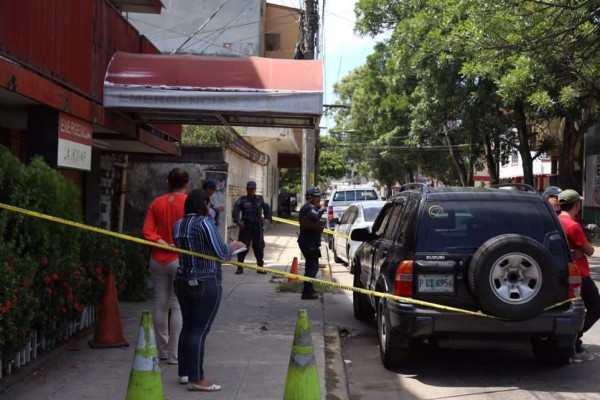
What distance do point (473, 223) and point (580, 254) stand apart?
1239 mm

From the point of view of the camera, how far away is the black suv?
5641 millimetres

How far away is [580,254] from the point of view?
6473 mm

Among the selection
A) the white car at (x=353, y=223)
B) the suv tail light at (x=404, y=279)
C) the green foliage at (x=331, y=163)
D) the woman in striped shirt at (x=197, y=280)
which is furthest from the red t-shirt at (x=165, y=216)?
the green foliage at (x=331, y=163)

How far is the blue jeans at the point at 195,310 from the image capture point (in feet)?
16.9

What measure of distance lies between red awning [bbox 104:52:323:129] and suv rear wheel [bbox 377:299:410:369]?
3230 millimetres

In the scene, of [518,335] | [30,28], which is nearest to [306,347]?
[518,335]

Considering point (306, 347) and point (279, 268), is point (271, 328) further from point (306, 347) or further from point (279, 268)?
point (279, 268)

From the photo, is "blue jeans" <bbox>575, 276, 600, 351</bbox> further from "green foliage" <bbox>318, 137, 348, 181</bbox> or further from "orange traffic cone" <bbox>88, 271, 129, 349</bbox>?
"green foliage" <bbox>318, 137, 348, 181</bbox>

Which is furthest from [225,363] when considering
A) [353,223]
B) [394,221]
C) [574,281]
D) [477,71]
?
[477,71]

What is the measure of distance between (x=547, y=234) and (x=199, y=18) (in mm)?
27952

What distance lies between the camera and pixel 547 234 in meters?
6.04

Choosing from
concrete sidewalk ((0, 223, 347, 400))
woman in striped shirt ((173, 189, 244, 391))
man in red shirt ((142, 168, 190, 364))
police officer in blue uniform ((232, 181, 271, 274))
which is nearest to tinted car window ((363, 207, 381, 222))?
police officer in blue uniform ((232, 181, 271, 274))

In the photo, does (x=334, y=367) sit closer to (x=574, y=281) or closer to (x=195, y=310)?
(x=195, y=310)

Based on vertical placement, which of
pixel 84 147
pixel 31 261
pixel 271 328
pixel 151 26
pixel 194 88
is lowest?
pixel 271 328
